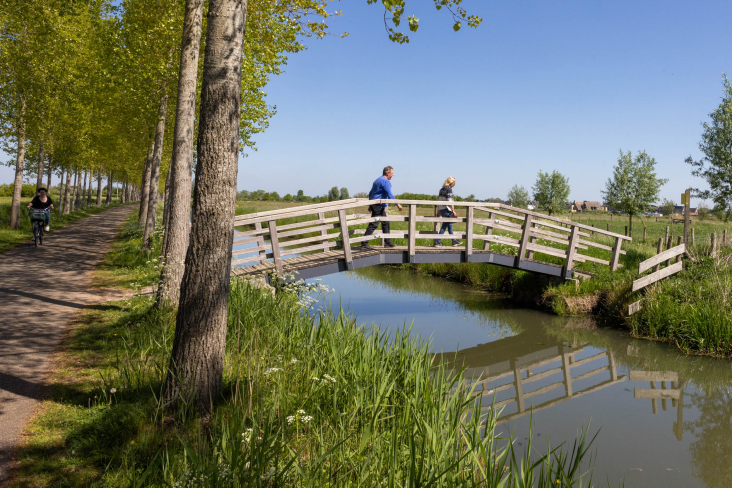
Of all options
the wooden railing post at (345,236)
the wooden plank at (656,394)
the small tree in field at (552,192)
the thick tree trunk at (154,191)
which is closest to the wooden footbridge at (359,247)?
the wooden railing post at (345,236)

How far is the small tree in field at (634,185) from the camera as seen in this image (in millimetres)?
35438

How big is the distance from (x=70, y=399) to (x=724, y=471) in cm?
680

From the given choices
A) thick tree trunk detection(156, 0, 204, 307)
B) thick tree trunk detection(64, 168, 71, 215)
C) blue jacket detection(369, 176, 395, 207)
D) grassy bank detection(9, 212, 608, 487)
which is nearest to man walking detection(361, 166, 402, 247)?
blue jacket detection(369, 176, 395, 207)

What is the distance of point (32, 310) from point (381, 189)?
23.2ft

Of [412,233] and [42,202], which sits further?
[42,202]

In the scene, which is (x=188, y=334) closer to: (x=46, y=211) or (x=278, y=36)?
(x=278, y=36)

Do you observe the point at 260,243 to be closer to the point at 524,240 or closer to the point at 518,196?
the point at 524,240

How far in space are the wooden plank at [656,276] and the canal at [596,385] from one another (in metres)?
1.18

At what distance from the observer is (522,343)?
1070cm

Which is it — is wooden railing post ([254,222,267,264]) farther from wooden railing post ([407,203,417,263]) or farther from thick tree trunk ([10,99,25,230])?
thick tree trunk ([10,99,25,230])

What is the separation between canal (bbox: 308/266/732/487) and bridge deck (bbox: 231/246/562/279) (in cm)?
137

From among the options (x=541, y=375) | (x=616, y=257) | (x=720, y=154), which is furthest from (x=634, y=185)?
(x=541, y=375)

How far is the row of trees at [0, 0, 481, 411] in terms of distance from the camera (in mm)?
4203

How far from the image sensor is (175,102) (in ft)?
48.2
